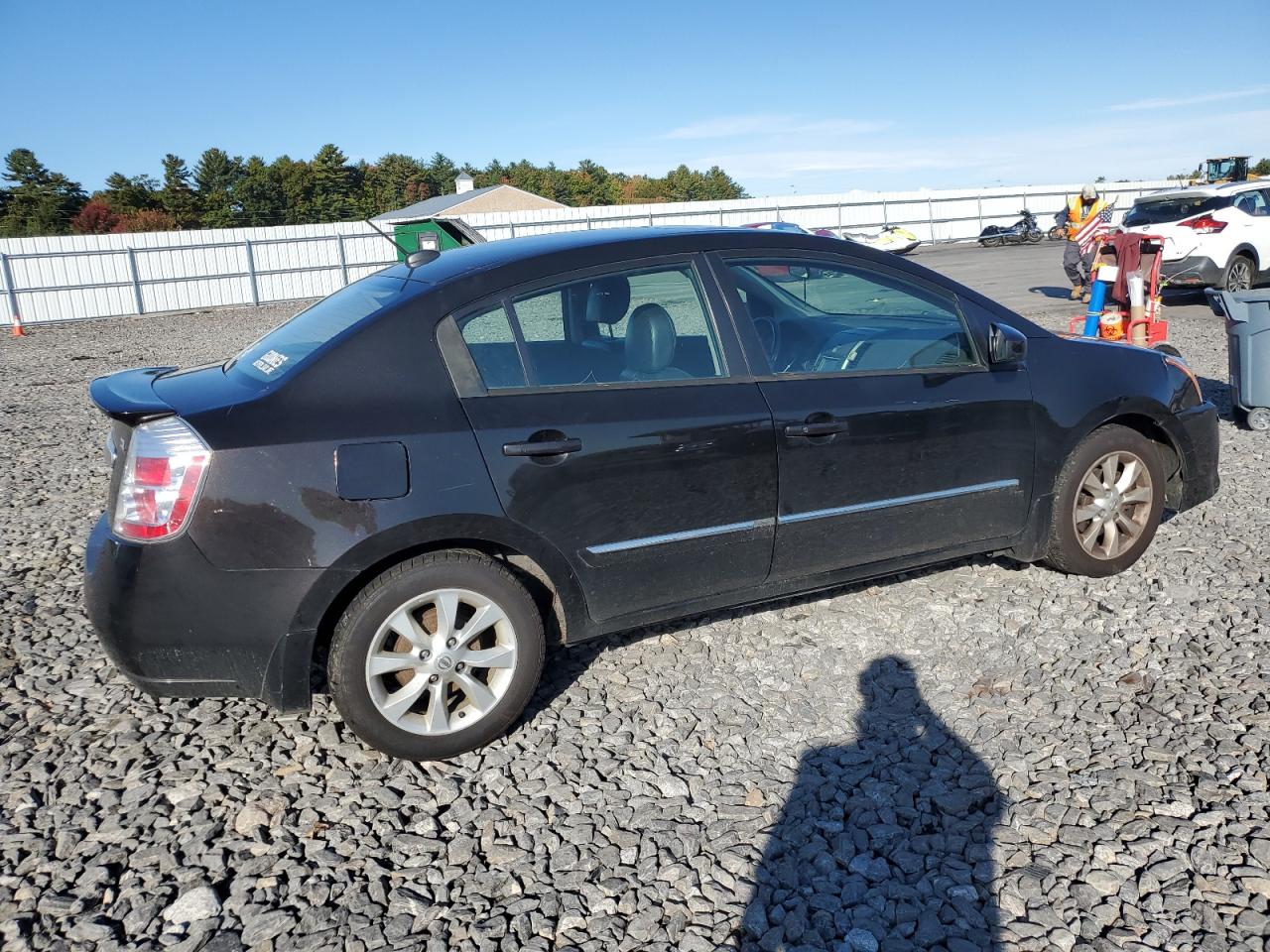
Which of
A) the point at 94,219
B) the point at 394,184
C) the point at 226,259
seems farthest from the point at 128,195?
the point at 226,259

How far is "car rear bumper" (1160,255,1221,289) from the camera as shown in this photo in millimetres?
14945

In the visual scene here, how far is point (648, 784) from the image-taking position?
10.3ft

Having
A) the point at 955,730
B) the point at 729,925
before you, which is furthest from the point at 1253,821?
the point at 729,925

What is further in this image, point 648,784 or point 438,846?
point 648,784

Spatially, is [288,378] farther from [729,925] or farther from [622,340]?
[729,925]

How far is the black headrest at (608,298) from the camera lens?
12.0 ft

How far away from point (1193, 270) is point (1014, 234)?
20.7m

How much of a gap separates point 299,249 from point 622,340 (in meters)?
27.5

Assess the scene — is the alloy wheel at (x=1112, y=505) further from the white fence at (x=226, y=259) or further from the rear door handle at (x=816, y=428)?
the white fence at (x=226, y=259)

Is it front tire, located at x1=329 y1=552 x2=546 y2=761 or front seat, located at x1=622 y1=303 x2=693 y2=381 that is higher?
front seat, located at x1=622 y1=303 x2=693 y2=381

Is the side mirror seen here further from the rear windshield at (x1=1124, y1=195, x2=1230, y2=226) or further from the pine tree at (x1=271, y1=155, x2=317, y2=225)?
the pine tree at (x1=271, y1=155, x2=317, y2=225)

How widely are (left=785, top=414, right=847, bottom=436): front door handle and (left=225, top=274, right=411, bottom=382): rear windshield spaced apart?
1.45 metres

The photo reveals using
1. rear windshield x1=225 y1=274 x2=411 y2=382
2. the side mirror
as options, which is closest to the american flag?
the side mirror

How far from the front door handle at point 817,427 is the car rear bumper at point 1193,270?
44.8 feet
